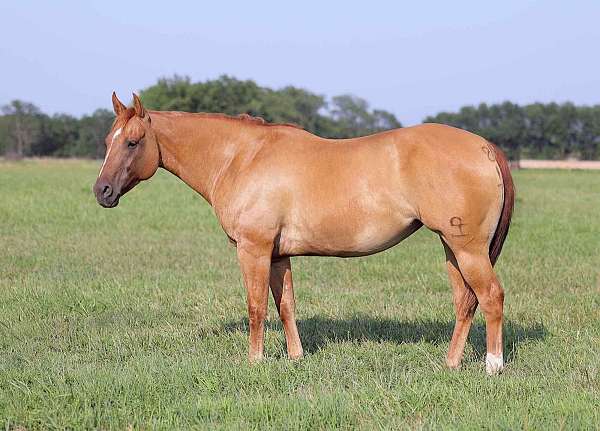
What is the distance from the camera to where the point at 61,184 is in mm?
28094

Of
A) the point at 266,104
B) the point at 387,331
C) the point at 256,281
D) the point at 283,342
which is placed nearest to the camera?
the point at 256,281

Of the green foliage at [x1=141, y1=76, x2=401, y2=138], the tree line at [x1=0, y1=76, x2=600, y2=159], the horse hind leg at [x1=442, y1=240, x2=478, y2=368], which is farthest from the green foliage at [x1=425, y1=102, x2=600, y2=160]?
the horse hind leg at [x1=442, y1=240, x2=478, y2=368]

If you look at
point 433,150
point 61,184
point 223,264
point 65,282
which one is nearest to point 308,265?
point 223,264

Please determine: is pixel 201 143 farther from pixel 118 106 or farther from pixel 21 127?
pixel 21 127

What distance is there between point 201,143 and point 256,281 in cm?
132

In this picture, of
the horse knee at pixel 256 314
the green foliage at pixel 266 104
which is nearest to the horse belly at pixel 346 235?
the horse knee at pixel 256 314

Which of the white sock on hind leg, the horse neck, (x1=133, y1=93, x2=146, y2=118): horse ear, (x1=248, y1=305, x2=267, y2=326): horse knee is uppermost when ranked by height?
(x1=133, y1=93, x2=146, y2=118): horse ear

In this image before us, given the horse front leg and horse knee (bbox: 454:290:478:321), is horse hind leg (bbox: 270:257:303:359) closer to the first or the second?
the horse front leg

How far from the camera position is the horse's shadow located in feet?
22.2

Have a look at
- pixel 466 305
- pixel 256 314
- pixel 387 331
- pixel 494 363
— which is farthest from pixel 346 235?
pixel 387 331

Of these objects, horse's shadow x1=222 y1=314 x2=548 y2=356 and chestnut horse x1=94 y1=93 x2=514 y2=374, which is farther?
horse's shadow x1=222 y1=314 x2=548 y2=356

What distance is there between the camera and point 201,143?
6.21 m

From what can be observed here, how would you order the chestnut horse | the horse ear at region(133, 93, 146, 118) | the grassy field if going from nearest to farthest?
the grassy field
the chestnut horse
the horse ear at region(133, 93, 146, 118)

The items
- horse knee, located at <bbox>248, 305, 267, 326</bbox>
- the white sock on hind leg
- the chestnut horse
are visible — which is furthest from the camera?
horse knee, located at <bbox>248, 305, 267, 326</bbox>
